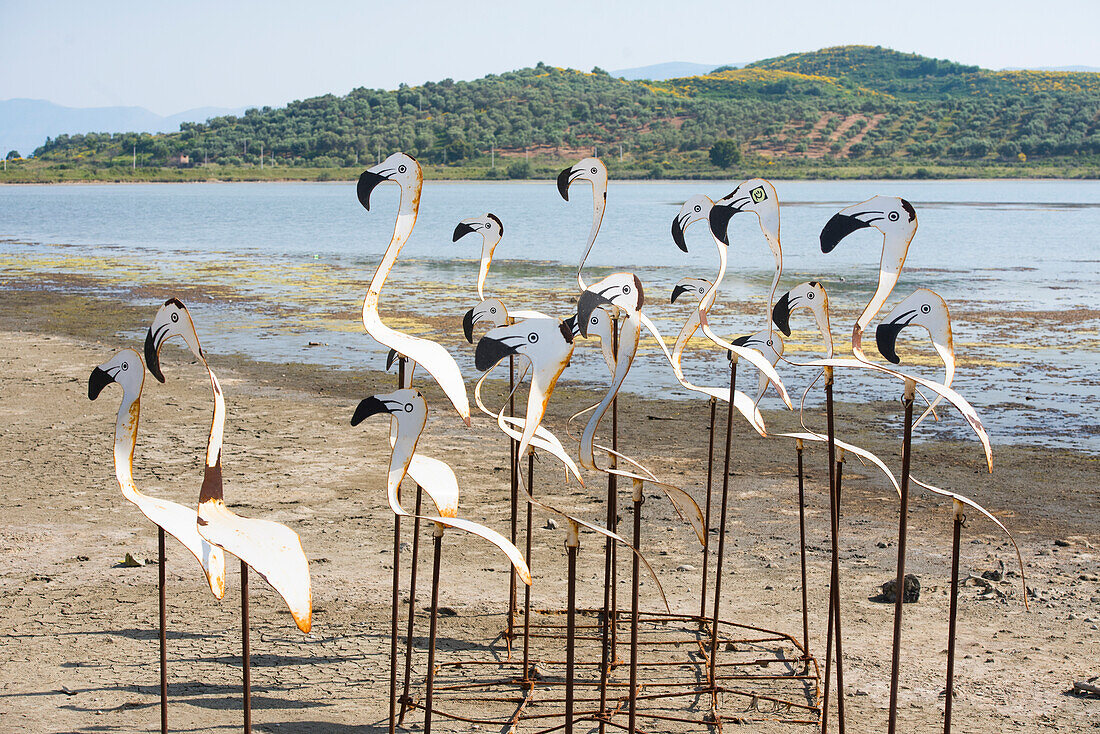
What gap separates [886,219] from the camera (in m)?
3.87

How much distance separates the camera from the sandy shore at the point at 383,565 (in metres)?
4.86

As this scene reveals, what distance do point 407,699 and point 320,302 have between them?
1693 cm

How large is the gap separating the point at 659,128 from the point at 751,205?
339 feet

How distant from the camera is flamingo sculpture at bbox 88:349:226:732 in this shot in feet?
10.1

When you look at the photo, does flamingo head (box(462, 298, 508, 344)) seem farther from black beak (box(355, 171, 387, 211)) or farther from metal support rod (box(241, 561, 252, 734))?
metal support rod (box(241, 561, 252, 734))

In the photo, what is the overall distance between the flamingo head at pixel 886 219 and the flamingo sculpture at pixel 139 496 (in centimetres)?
235

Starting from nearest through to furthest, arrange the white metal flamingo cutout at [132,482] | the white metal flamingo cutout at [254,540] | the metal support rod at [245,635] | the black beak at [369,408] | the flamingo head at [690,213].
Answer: the white metal flamingo cutout at [254,540] → the metal support rod at [245,635] → the white metal flamingo cutout at [132,482] → the black beak at [369,408] → the flamingo head at [690,213]

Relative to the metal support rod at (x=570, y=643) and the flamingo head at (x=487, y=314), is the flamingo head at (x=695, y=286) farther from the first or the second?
the metal support rod at (x=570, y=643)

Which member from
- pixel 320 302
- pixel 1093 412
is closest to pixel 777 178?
pixel 320 302

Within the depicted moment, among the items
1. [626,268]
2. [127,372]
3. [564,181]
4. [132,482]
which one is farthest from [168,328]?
[626,268]

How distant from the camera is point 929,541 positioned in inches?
286

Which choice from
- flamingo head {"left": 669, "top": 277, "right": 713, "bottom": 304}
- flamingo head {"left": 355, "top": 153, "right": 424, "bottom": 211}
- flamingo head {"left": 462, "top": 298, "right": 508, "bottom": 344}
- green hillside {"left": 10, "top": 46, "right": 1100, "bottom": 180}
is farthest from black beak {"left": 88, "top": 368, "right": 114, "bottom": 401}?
green hillside {"left": 10, "top": 46, "right": 1100, "bottom": 180}

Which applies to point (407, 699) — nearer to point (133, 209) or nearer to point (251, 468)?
point (251, 468)

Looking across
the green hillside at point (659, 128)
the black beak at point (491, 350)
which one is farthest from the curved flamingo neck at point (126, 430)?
the green hillside at point (659, 128)
